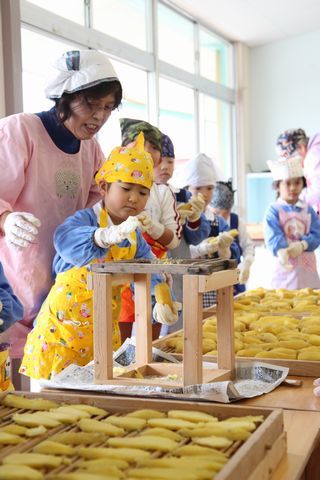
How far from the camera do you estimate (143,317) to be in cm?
157

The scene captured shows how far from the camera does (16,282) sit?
200 cm

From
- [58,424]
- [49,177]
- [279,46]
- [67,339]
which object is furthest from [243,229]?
[279,46]

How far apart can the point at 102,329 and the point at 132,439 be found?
19.1 inches

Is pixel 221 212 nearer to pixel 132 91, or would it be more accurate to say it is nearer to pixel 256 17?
pixel 132 91

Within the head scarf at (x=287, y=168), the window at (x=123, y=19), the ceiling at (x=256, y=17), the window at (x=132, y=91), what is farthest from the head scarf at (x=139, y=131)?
the ceiling at (x=256, y=17)

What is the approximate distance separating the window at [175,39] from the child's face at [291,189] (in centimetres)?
214

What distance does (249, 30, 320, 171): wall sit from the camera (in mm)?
6852

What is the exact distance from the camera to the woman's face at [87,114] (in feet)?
6.38

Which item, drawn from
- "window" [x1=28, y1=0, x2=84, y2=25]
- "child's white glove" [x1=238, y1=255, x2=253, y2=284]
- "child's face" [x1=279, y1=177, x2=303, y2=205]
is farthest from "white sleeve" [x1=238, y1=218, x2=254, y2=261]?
"window" [x1=28, y1=0, x2=84, y2=25]

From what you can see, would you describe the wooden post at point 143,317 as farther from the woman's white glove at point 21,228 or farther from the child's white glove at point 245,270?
the child's white glove at point 245,270

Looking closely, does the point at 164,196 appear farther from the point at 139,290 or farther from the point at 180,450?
the point at 180,450

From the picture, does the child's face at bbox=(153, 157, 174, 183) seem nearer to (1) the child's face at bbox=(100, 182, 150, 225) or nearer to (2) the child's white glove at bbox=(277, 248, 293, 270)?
(1) the child's face at bbox=(100, 182, 150, 225)

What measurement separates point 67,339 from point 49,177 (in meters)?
0.53

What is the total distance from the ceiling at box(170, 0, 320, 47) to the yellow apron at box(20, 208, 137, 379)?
4.35m
